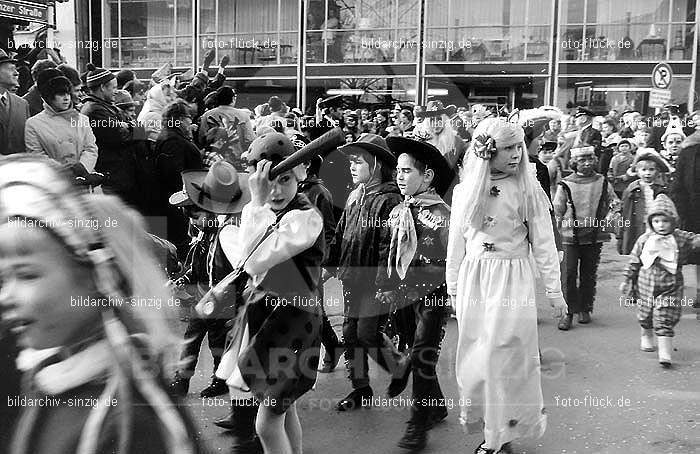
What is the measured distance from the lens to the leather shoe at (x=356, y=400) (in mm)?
5090

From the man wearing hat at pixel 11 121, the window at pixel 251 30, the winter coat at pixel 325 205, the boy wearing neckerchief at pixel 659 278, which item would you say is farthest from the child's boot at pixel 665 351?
the window at pixel 251 30

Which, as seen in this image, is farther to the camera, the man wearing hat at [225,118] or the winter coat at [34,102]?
the man wearing hat at [225,118]

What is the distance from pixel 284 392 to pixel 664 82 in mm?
11280

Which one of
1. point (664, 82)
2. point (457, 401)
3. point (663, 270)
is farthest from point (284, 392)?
point (664, 82)

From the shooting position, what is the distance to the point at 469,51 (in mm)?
21438

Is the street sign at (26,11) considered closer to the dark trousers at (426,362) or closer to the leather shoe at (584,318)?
the dark trousers at (426,362)

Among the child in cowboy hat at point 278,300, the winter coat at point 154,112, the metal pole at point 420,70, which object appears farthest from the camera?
the metal pole at point 420,70

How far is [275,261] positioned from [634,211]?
576cm

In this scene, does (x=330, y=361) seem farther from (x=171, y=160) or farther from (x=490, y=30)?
(x=490, y=30)

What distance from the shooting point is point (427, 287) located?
4922 mm

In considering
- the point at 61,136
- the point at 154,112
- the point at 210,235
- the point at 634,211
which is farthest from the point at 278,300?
the point at 154,112

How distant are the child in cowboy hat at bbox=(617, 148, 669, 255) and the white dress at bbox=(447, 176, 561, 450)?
4077mm

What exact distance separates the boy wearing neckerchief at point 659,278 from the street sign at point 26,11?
7.14m

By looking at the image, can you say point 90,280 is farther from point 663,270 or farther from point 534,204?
point 663,270
